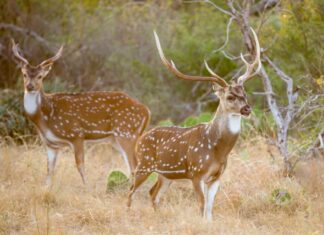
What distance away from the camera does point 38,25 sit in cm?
1531

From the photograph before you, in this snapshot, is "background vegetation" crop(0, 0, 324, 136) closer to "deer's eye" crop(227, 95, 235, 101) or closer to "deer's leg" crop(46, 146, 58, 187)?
"deer's leg" crop(46, 146, 58, 187)

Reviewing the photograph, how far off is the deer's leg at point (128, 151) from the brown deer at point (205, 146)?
4.74 feet

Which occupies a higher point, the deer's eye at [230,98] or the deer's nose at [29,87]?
the deer's eye at [230,98]

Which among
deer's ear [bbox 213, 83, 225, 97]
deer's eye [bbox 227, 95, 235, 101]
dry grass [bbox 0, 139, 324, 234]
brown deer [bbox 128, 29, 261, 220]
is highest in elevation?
deer's ear [bbox 213, 83, 225, 97]

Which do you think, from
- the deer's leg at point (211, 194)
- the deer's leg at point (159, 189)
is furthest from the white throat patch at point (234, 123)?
the deer's leg at point (159, 189)

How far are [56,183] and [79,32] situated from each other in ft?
21.5

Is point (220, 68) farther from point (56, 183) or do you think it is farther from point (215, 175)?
point (215, 175)

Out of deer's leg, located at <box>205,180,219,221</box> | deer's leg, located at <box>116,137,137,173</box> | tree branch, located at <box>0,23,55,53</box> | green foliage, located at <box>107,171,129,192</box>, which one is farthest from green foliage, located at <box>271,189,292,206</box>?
tree branch, located at <box>0,23,55,53</box>

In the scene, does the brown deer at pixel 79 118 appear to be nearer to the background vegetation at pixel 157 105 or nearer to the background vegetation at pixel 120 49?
the background vegetation at pixel 157 105

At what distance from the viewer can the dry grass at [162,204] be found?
765 cm

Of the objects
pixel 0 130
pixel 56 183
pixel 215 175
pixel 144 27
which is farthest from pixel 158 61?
pixel 215 175

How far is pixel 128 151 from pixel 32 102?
1.45 meters

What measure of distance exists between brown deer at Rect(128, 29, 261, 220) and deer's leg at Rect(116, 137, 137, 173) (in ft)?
4.74

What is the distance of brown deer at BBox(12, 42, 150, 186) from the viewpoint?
10.0m
